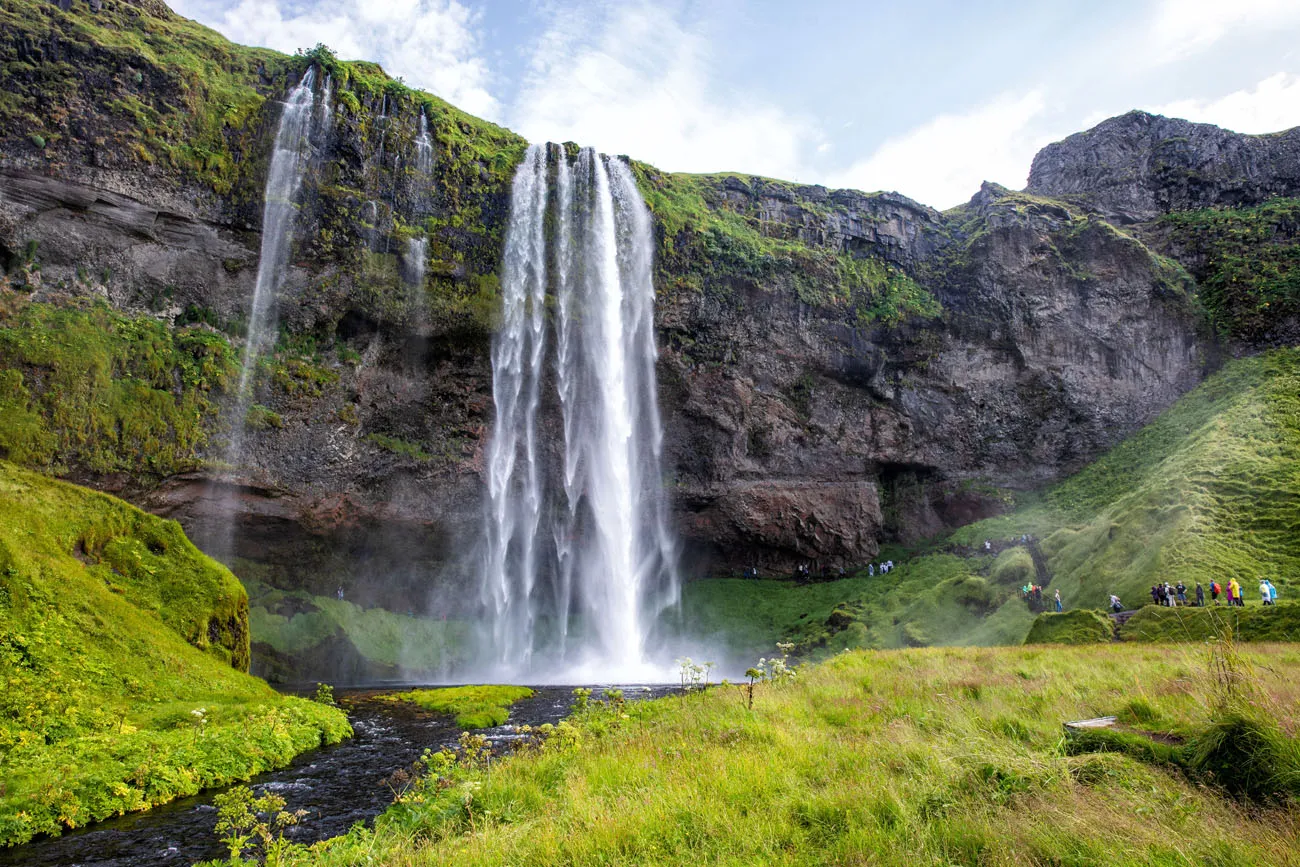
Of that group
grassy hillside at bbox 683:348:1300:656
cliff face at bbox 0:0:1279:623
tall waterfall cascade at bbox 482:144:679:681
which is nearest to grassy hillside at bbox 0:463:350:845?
cliff face at bbox 0:0:1279:623

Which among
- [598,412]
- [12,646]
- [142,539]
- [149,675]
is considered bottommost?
[149,675]

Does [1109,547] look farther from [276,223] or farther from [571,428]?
[276,223]

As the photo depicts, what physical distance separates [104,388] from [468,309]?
16.7 meters

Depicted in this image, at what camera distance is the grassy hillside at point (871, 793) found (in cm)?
420

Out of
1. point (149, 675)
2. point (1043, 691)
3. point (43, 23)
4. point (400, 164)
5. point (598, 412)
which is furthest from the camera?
point (598, 412)

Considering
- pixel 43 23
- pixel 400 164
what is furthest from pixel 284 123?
pixel 43 23

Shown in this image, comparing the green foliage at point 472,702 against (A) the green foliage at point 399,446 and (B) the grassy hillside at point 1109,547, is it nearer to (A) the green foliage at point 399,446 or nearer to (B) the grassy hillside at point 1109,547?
(A) the green foliage at point 399,446

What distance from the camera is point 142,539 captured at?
19391mm

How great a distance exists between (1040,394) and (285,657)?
49.2 metres

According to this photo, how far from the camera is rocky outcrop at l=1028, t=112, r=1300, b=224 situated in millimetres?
53531

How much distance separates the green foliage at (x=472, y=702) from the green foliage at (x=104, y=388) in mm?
16472

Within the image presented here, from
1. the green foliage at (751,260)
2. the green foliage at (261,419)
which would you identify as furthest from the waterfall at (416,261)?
the green foliage at (751,260)

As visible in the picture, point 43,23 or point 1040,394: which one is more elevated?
point 43,23

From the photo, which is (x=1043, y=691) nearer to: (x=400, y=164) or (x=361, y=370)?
(x=361, y=370)
